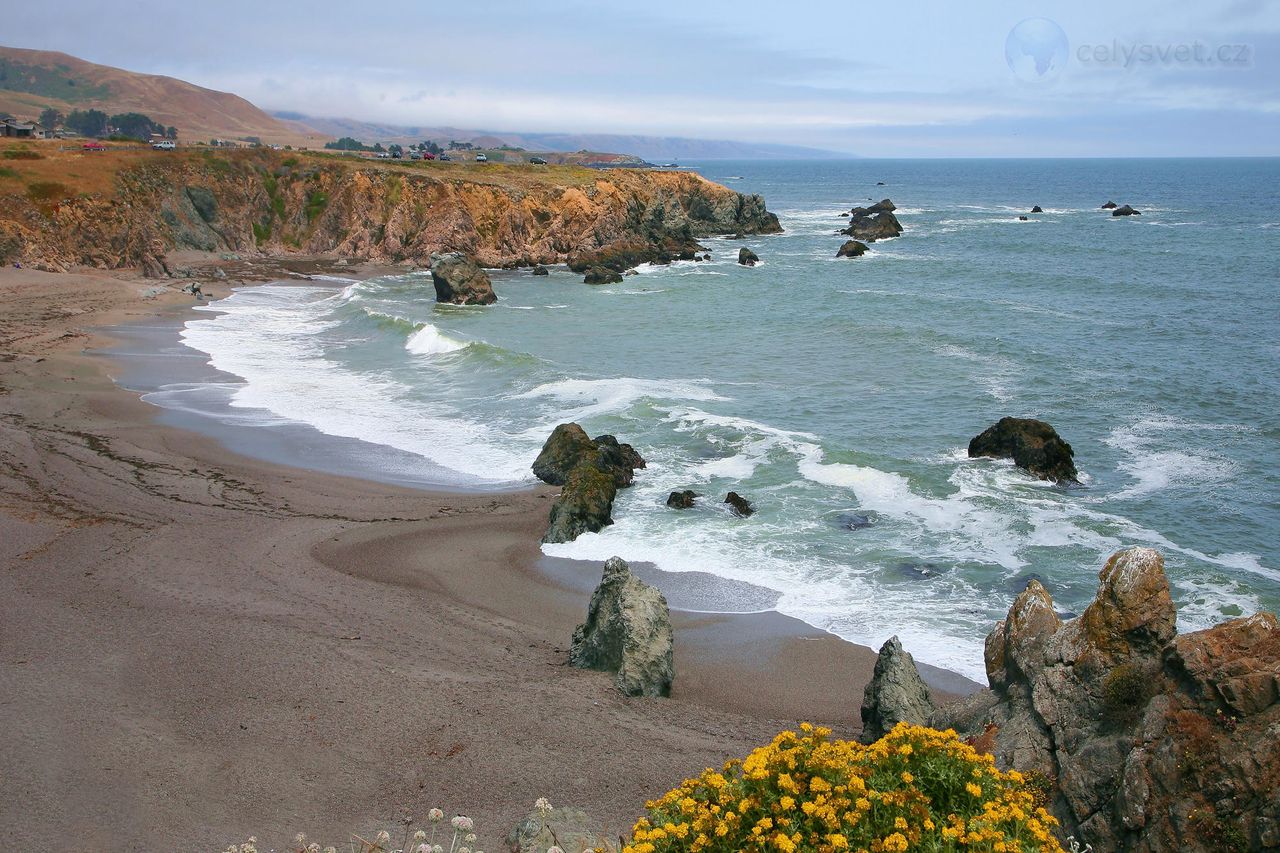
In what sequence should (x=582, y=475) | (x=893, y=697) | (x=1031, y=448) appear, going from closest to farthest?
(x=893, y=697)
(x=582, y=475)
(x=1031, y=448)

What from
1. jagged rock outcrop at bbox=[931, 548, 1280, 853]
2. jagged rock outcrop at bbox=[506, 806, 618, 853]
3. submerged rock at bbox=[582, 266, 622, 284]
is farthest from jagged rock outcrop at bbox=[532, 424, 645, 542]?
submerged rock at bbox=[582, 266, 622, 284]

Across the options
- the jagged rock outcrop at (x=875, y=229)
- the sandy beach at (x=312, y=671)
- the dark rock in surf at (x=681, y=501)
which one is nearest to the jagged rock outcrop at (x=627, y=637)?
the sandy beach at (x=312, y=671)

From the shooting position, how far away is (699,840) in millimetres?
6965

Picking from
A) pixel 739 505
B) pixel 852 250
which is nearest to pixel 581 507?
pixel 739 505

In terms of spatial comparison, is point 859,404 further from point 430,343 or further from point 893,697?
point 893,697

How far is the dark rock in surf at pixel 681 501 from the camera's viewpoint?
2392cm

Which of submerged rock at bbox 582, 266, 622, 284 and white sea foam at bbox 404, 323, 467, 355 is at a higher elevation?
submerged rock at bbox 582, 266, 622, 284

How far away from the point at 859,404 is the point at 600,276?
34749 mm

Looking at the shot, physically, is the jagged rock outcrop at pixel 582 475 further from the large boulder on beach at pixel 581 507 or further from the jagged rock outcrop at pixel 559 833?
the jagged rock outcrop at pixel 559 833

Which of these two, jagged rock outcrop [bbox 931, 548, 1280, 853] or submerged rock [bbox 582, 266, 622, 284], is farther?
submerged rock [bbox 582, 266, 622, 284]

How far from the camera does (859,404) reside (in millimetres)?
34219

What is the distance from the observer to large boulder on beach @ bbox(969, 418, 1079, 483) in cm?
2569

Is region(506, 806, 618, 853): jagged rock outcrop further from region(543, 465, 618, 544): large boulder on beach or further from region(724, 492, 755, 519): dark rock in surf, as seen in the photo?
region(724, 492, 755, 519): dark rock in surf

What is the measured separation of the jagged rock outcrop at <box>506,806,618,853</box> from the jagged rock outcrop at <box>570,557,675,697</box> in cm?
397
